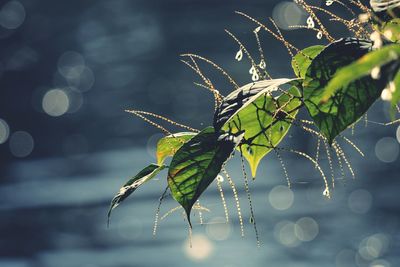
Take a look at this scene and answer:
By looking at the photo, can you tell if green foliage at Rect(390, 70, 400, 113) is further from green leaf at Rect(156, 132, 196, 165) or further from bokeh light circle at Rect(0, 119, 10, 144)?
bokeh light circle at Rect(0, 119, 10, 144)

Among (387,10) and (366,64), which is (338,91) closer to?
(387,10)

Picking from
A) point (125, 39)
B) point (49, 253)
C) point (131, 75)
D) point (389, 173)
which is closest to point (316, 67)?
point (49, 253)

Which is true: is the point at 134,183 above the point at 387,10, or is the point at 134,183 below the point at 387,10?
below

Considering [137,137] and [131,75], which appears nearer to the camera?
[137,137]

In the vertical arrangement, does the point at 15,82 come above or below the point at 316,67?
above

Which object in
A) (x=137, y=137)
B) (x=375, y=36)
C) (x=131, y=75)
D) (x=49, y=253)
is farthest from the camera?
(x=131, y=75)

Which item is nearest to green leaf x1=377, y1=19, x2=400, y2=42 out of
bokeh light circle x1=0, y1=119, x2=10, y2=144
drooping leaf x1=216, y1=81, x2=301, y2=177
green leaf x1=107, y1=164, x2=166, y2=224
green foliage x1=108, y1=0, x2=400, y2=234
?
green foliage x1=108, y1=0, x2=400, y2=234

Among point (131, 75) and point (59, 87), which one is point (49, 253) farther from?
point (59, 87)

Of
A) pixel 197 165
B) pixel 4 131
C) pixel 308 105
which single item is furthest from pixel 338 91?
pixel 4 131
